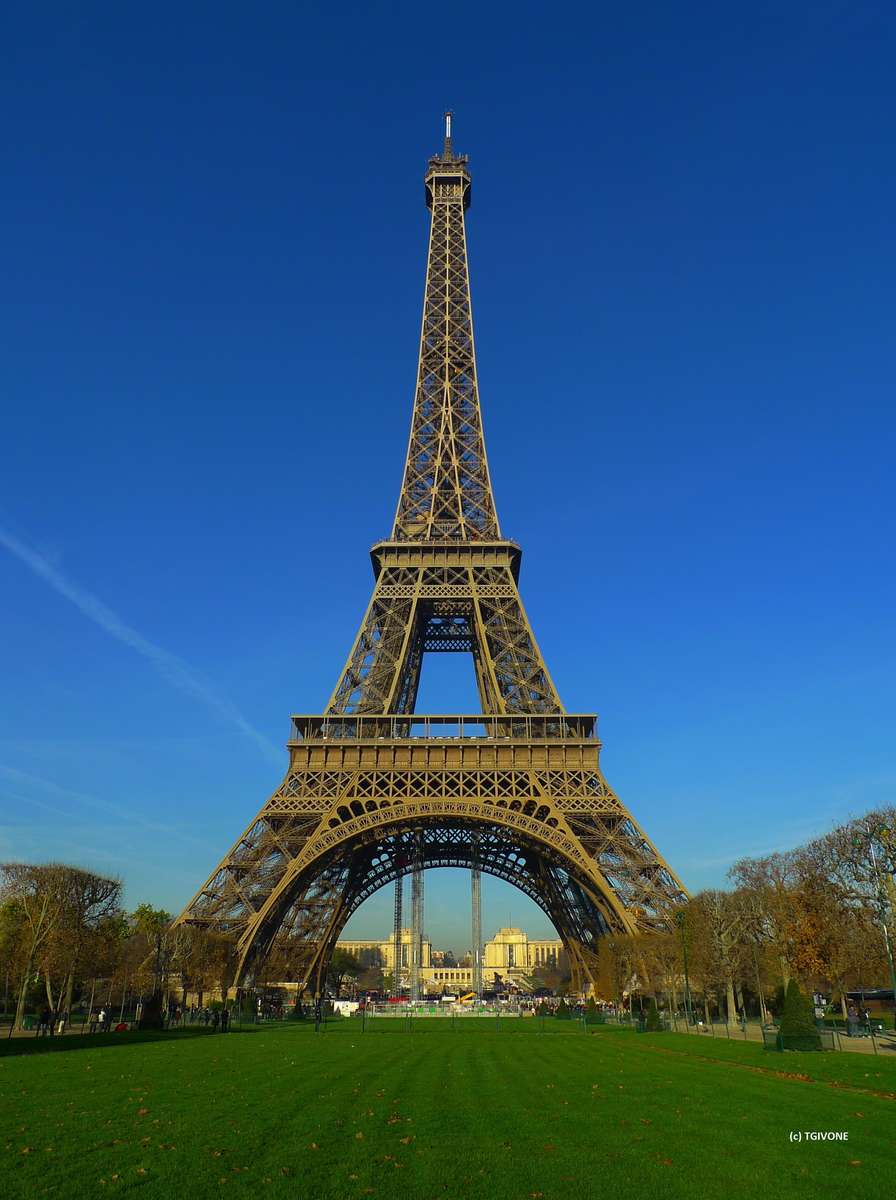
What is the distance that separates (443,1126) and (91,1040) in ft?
92.1

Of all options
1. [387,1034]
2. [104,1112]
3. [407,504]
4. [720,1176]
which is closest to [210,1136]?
[104,1112]

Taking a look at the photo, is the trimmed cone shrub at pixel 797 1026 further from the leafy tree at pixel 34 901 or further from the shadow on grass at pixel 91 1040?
the leafy tree at pixel 34 901

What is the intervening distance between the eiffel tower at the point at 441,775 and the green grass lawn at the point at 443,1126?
24.0 m

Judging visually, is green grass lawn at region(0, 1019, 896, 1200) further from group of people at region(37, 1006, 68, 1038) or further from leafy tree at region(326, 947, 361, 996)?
leafy tree at region(326, 947, 361, 996)

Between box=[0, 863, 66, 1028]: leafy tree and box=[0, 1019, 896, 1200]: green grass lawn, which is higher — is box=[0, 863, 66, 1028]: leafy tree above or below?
above

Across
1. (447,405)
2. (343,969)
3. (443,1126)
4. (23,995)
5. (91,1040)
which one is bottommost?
(443,1126)

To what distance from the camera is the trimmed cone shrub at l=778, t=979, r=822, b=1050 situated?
101 feet

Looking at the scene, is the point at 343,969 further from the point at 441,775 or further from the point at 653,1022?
the point at 653,1022

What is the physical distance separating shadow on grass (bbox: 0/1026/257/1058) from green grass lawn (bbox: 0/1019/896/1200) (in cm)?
478

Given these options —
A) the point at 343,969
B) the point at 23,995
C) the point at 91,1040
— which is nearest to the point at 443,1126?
the point at 91,1040

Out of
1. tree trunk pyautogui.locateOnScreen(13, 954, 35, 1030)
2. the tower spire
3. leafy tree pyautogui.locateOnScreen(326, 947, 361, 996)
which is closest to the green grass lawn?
tree trunk pyautogui.locateOnScreen(13, 954, 35, 1030)

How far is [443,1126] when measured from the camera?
14.7 metres

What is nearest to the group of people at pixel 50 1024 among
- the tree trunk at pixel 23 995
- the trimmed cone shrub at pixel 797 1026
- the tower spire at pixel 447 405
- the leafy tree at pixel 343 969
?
the tree trunk at pixel 23 995

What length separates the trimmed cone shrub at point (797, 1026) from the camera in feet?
101
